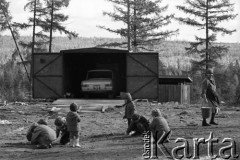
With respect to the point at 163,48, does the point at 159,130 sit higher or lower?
lower

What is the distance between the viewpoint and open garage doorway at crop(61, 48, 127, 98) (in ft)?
97.2

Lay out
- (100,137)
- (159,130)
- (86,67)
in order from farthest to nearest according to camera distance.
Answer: (86,67) < (100,137) < (159,130)

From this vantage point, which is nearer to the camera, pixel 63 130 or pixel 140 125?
pixel 63 130

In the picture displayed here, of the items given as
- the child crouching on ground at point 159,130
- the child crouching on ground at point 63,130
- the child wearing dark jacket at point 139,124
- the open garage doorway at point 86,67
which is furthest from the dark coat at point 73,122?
the open garage doorway at point 86,67

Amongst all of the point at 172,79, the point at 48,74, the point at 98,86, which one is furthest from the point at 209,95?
the point at 172,79

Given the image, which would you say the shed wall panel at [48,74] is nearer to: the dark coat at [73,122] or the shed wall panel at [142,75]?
the shed wall panel at [142,75]

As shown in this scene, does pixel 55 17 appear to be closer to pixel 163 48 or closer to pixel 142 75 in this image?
pixel 142 75

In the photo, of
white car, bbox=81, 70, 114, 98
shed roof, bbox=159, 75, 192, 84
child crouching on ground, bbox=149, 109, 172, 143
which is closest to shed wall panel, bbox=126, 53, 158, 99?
white car, bbox=81, 70, 114, 98

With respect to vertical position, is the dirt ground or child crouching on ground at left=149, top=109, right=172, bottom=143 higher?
child crouching on ground at left=149, top=109, right=172, bottom=143

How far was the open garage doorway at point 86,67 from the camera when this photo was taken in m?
29.6

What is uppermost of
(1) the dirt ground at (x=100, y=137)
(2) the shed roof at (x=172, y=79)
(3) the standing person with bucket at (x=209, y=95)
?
(2) the shed roof at (x=172, y=79)

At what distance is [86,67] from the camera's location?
107 ft

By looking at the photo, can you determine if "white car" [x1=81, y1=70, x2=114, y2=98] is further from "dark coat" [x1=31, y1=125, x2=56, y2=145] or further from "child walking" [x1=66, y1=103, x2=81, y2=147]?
"dark coat" [x1=31, y1=125, x2=56, y2=145]

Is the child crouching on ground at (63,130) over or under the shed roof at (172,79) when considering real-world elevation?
under
